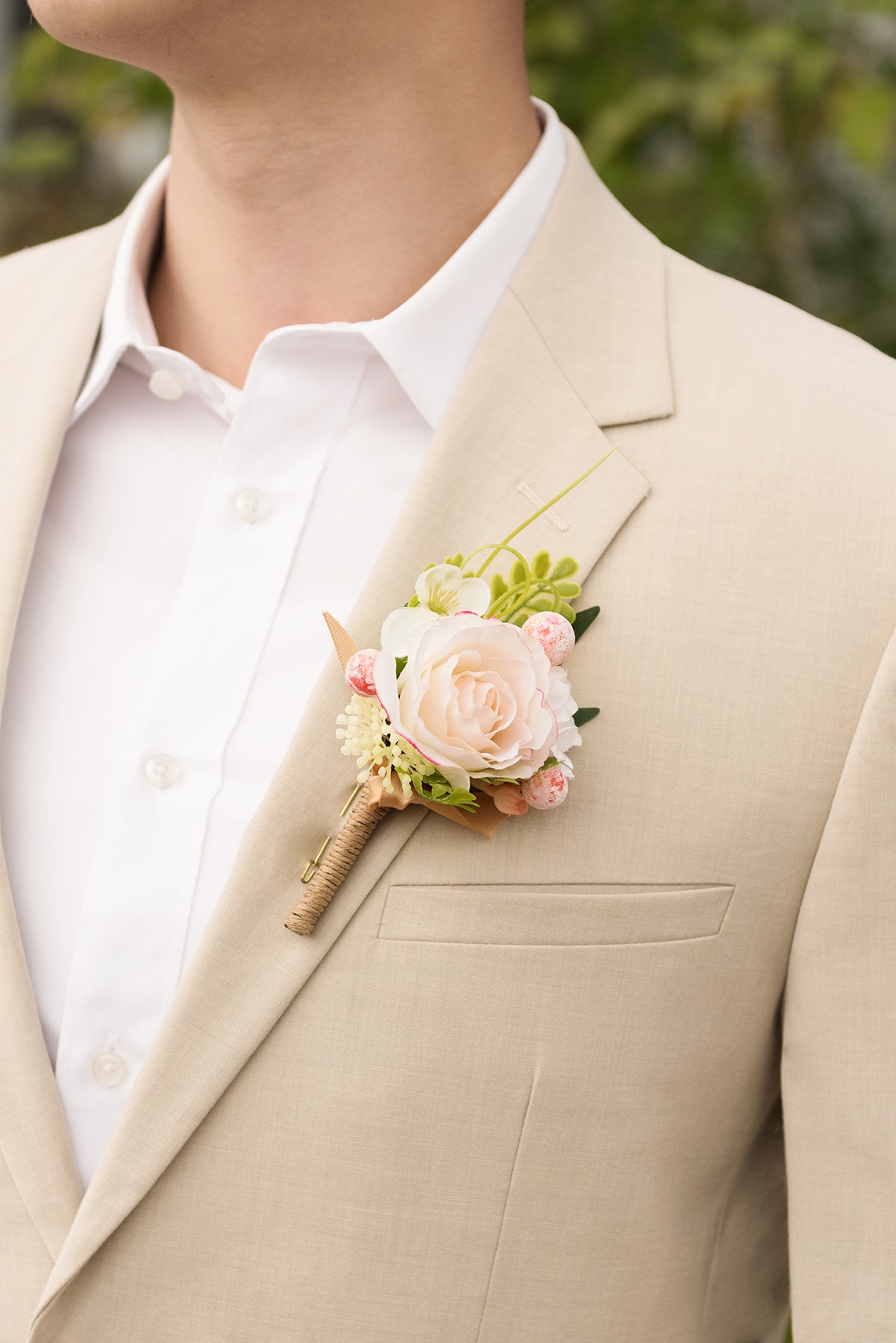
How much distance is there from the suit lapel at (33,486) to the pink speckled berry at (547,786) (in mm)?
440

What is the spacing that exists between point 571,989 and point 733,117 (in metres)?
2.05

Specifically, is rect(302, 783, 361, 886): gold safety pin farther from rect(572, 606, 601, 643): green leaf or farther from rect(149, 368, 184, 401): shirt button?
rect(149, 368, 184, 401): shirt button

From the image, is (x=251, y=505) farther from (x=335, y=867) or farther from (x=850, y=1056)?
(x=850, y=1056)

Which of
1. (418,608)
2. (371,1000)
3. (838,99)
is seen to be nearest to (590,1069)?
(371,1000)

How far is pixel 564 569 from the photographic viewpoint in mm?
1009

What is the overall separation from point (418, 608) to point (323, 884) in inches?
9.0

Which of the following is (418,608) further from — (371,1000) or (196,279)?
(196,279)

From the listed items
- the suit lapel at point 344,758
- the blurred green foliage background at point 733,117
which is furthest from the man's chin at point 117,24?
the blurred green foliage background at point 733,117

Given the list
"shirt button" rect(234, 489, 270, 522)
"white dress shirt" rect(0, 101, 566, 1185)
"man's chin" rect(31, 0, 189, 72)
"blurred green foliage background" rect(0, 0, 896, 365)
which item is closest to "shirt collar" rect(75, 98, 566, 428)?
"white dress shirt" rect(0, 101, 566, 1185)

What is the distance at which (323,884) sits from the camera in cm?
99

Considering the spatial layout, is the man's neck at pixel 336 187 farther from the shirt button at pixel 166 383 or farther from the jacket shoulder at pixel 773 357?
the jacket shoulder at pixel 773 357

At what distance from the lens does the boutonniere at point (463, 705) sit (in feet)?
3.07

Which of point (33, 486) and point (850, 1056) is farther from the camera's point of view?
point (33, 486)

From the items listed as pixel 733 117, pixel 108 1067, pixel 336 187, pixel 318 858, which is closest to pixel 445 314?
pixel 336 187
